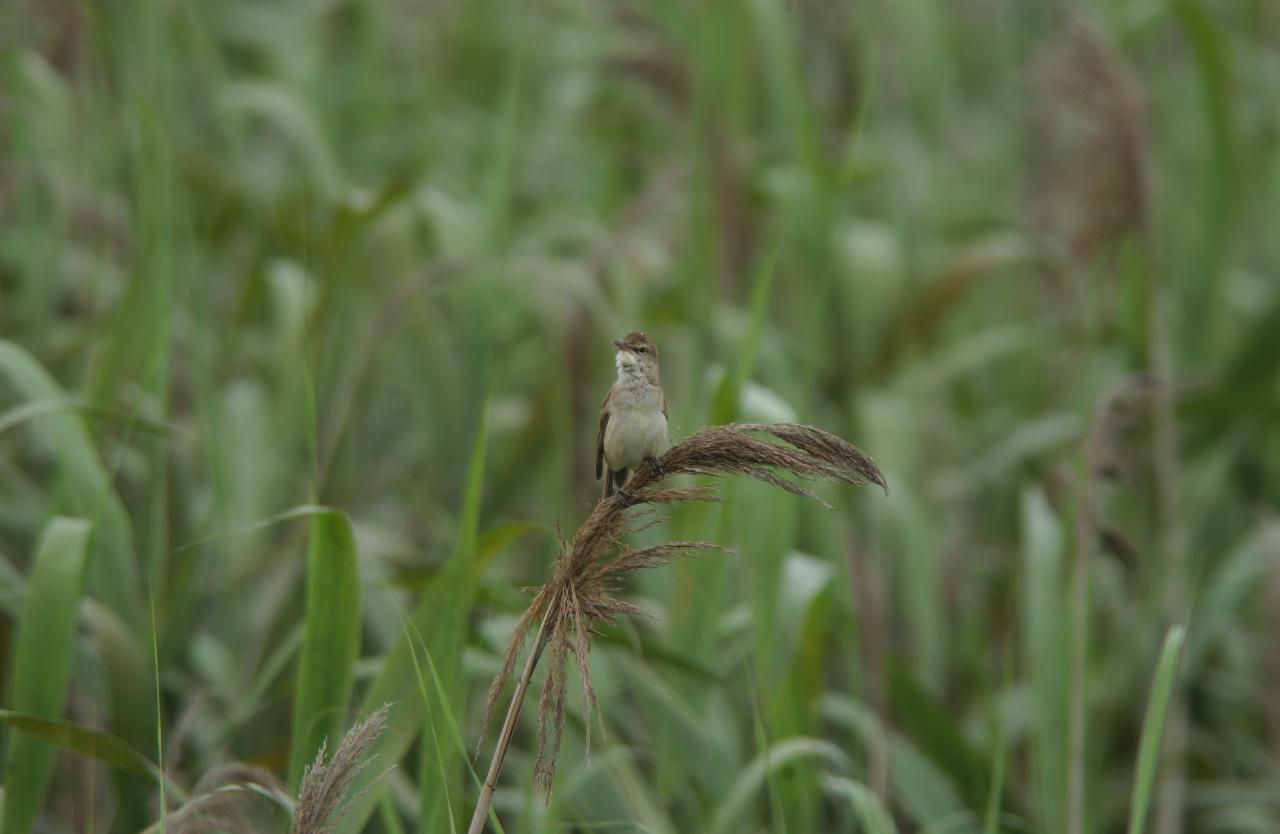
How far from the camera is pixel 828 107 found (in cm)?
568

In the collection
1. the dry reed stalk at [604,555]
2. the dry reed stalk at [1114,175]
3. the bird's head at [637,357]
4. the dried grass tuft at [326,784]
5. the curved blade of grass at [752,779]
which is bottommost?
the curved blade of grass at [752,779]

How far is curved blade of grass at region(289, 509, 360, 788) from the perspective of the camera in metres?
2.25

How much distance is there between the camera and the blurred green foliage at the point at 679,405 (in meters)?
2.90

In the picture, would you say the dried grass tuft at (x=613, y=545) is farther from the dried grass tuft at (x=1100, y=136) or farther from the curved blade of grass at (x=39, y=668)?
the dried grass tuft at (x=1100, y=136)

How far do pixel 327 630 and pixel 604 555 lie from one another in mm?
710

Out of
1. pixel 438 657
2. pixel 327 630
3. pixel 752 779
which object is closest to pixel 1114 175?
pixel 752 779

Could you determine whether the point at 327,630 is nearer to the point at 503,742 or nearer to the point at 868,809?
the point at 503,742

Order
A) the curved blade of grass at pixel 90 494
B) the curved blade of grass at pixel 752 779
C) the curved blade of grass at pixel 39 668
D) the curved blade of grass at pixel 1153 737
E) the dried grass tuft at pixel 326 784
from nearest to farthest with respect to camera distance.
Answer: the dried grass tuft at pixel 326 784
the curved blade of grass at pixel 1153 737
the curved blade of grass at pixel 39 668
the curved blade of grass at pixel 752 779
the curved blade of grass at pixel 90 494

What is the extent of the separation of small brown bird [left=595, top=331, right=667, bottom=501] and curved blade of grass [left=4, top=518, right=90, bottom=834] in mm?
1041

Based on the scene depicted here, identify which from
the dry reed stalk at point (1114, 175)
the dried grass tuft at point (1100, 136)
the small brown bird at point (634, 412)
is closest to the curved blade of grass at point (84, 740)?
the small brown bird at point (634, 412)

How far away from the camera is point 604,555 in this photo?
1816 millimetres

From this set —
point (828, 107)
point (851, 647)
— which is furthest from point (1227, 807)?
point (828, 107)

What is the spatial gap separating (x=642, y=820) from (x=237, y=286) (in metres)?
2.96

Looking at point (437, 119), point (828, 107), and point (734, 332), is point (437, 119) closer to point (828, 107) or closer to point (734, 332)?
point (828, 107)
